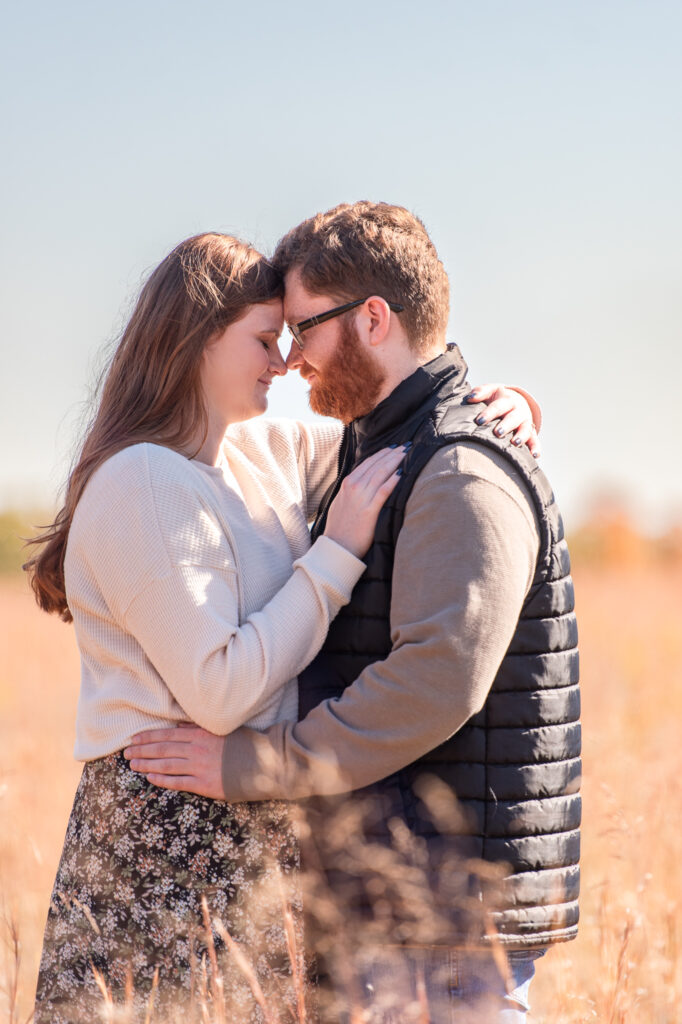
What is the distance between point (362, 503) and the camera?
2.25 metres

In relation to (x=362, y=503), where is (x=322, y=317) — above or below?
above

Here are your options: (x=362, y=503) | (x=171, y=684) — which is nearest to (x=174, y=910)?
(x=171, y=684)

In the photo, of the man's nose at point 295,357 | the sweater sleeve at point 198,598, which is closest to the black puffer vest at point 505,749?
the sweater sleeve at point 198,598

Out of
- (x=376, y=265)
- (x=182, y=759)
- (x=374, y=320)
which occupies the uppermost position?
(x=376, y=265)

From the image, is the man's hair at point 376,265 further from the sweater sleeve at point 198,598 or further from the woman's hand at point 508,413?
the sweater sleeve at point 198,598

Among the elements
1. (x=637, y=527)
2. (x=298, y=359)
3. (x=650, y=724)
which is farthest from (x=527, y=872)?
(x=637, y=527)

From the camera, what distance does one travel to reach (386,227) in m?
2.52

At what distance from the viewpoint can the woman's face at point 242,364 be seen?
2502 millimetres

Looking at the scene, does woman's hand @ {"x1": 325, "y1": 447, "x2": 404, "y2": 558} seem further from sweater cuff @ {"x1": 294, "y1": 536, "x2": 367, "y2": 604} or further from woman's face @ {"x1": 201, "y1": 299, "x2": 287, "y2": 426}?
woman's face @ {"x1": 201, "y1": 299, "x2": 287, "y2": 426}

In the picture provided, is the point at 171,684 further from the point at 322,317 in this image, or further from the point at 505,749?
the point at 322,317

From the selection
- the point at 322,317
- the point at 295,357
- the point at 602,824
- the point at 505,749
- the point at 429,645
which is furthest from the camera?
the point at 602,824

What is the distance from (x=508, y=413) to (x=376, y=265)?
1.65ft

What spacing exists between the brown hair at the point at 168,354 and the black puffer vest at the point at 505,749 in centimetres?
56

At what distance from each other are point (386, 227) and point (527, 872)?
5.17 ft
